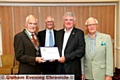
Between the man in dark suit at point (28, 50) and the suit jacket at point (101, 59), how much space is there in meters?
0.77

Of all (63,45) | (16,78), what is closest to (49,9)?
(63,45)

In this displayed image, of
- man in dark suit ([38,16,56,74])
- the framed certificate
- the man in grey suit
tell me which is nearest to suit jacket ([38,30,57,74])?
man in dark suit ([38,16,56,74])

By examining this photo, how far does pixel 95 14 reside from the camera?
5.89 m

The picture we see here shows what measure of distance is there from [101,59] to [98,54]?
10 centimetres

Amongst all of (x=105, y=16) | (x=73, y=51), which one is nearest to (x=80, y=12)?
(x=105, y=16)

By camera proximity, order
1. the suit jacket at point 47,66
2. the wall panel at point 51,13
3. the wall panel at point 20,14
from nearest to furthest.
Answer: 1. the suit jacket at point 47,66
2. the wall panel at point 20,14
3. the wall panel at point 51,13

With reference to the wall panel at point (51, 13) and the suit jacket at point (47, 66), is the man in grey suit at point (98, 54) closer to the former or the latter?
the suit jacket at point (47, 66)

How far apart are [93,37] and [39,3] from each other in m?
3.23

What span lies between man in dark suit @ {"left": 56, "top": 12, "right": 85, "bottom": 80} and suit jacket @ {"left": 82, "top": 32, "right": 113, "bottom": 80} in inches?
5.6

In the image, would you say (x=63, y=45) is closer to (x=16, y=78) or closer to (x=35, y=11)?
(x=16, y=78)

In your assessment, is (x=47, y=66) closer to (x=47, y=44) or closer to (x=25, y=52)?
(x=47, y=44)

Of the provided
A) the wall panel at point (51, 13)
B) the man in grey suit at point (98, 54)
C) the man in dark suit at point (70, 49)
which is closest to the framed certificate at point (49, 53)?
the man in dark suit at point (70, 49)

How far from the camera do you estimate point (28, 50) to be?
2631 millimetres

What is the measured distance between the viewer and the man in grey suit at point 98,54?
2.77m
